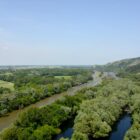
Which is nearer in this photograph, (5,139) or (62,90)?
(5,139)

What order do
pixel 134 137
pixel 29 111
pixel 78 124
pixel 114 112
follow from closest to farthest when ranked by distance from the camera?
1. pixel 134 137
2. pixel 78 124
3. pixel 29 111
4. pixel 114 112

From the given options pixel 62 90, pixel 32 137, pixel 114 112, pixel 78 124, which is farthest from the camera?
pixel 62 90

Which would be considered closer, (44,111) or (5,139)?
(5,139)

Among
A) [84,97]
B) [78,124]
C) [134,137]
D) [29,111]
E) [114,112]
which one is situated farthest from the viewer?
[84,97]

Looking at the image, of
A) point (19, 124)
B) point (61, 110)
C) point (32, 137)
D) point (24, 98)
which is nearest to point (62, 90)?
point (24, 98)

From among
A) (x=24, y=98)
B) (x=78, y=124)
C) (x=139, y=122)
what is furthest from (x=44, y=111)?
(x=24, y=98)

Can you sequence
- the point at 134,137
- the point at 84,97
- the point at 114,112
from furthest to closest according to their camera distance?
the point at 84,97
the point at 114,112
the point at 134,137

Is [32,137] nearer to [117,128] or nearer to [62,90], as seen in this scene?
[117,128]

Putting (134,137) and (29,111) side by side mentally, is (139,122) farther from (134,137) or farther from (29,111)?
(29,111)

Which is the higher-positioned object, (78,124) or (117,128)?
(78,124)
